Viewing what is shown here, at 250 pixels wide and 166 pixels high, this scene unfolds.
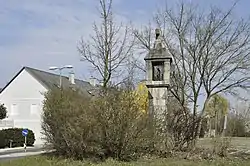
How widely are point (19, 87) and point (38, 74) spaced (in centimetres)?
285

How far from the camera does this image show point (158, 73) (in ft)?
70.8

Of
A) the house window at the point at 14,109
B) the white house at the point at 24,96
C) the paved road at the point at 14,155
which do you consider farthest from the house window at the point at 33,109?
the paved road at the point at 14,155

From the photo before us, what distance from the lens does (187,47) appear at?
24.8 meters

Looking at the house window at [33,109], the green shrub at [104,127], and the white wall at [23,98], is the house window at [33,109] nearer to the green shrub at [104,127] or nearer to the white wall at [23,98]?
the white wall at [23,98]

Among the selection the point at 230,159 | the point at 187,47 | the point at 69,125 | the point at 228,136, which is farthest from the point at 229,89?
the point at 69,125

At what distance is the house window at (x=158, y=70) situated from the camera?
21406mm

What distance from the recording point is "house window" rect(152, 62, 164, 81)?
21406 millimetres

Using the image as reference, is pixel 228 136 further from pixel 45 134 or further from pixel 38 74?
pixel 38 74

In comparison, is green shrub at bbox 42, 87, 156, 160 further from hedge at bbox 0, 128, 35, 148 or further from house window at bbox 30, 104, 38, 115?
house window at bbox 30, 104, 38, 115

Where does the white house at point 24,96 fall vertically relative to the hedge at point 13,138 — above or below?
above

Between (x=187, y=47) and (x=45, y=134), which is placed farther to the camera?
(x=187, y=47)

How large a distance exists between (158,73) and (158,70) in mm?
163

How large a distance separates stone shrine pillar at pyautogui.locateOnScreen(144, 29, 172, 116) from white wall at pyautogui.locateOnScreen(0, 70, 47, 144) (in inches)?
1180

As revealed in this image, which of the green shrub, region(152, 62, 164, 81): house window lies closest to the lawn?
the green shrub
